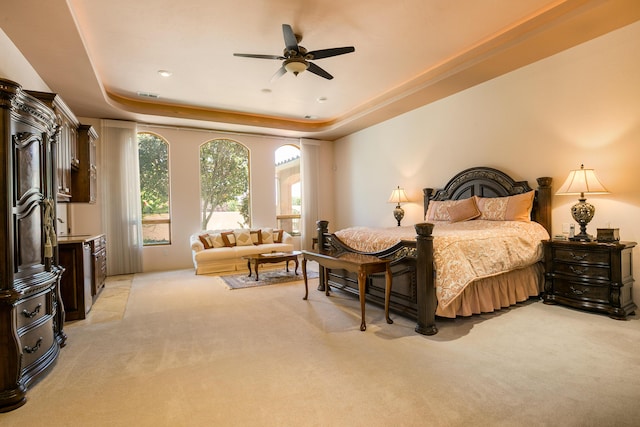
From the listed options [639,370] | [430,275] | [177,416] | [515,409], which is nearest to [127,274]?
[177,416]

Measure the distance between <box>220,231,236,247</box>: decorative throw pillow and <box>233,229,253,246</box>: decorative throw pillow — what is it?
0.07 m

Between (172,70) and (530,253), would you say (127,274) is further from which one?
(530,253)

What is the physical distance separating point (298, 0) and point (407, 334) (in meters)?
3.18

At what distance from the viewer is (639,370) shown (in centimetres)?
217

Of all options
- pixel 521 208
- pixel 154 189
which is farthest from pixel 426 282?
pixel 154 189

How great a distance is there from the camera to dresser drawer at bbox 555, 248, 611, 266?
10.5ft

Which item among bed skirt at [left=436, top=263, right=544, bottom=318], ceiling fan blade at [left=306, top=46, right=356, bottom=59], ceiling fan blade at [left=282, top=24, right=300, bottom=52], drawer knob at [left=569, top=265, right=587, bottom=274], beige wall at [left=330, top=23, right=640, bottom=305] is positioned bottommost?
bed skirt at [left=436, top=263, right=544, bottom=318]

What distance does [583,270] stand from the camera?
3352 mm

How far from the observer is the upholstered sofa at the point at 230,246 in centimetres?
594

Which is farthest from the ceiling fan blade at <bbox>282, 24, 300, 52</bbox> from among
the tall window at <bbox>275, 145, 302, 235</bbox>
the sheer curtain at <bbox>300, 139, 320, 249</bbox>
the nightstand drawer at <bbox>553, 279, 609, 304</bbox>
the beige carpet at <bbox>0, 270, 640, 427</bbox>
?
the tall window at <bbox>275, 145, 302, 235</bbox>

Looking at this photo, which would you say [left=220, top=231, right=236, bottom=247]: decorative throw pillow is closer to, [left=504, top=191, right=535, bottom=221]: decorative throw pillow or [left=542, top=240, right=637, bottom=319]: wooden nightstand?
[left=504, top=191, right=535, bottom=221]: decorative throw pillow

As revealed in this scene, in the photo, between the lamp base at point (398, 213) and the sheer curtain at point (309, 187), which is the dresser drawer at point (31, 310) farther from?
the sheer curtain at point (309, 187)

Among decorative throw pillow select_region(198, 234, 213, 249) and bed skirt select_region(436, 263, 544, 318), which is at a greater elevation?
decorative throw pillow select_region(198, 234, 213, 249)

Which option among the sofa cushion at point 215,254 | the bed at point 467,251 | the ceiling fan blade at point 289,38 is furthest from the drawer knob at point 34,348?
the sofa cushion at point 215,254
